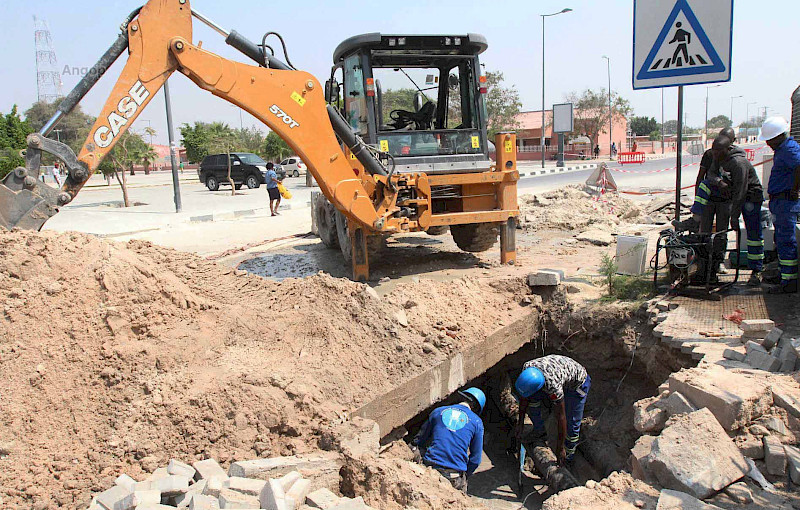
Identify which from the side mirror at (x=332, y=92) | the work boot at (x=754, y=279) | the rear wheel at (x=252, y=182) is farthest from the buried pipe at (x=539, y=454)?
the rear wheel at (x=252, y=182)

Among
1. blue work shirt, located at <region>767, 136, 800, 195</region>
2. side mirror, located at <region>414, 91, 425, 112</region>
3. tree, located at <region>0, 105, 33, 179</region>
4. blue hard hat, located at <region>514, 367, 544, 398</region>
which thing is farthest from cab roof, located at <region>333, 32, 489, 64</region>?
tree, located at <region>0, 105, 33, 179</region>

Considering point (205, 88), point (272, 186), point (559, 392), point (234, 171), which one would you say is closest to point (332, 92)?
point (205, 88)

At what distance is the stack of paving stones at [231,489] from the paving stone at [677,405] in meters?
2.30

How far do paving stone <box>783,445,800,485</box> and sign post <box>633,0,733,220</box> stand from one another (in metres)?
3.15

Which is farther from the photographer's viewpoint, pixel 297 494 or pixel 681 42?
pixel 681 42

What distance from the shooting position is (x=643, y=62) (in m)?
5.29

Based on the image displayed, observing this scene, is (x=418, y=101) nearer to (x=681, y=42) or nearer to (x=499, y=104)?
(x=681, y=42)

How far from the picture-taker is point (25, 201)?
16.0 ft

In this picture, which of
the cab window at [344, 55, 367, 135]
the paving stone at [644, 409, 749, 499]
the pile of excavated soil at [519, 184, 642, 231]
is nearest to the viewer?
the paving stone at [644, 409, 749, 499]

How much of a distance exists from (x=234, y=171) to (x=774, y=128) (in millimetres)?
22387

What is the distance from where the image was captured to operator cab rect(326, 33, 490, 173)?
274 inches

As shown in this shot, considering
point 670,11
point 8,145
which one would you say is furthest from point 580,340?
point 8,145

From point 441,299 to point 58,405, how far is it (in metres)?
3.48

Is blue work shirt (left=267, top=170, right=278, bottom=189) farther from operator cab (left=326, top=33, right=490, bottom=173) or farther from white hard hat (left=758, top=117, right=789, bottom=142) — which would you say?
white hard hat (left=758, top=117, right=789, bottom=142)
